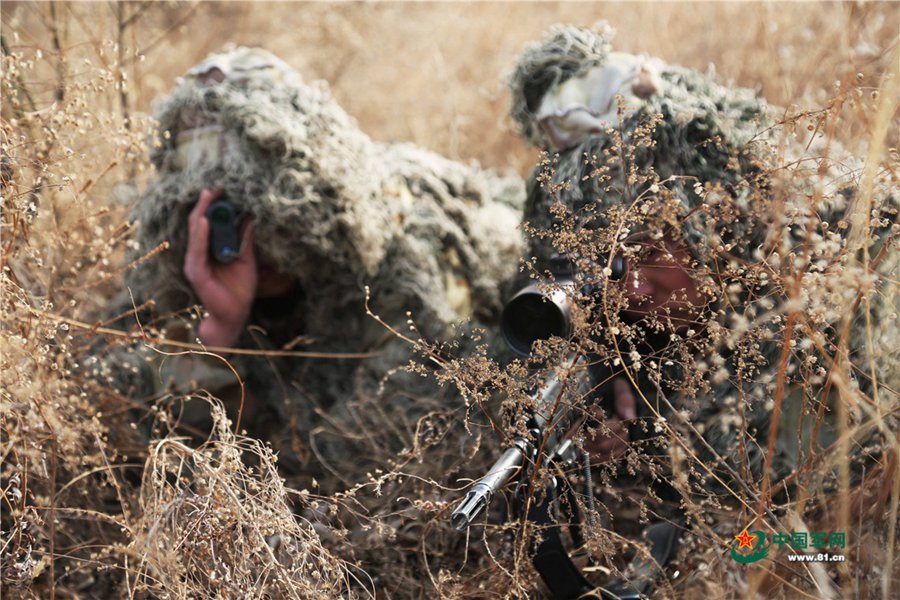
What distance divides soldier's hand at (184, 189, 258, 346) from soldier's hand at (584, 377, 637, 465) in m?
0.94

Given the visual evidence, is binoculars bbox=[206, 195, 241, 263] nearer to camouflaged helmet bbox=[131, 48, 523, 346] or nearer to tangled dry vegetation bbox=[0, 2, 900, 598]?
camouflaged helmet bbox=[131, 48, 523, 346]

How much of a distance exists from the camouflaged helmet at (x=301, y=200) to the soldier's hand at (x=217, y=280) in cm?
4

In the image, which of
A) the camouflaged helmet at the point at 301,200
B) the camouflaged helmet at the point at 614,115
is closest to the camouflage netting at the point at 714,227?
the camouflaged helmet at the point at 614,115

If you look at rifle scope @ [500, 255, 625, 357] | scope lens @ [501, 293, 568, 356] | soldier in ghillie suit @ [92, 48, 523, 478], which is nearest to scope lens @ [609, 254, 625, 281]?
rifle scope @ [500, 255, 625, 357]

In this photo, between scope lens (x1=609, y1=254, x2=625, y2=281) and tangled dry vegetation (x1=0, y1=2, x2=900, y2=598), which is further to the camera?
scope lens (x1=609, y1=254, x2=625, y2=281)

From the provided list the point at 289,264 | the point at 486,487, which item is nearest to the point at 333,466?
the point at 289,264

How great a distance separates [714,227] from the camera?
145 cm

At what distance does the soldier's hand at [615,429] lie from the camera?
136cm

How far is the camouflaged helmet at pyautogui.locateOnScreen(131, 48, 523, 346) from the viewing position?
2.09 meters

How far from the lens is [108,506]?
76.7 inches

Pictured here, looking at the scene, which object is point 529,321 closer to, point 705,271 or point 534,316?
point 534,316

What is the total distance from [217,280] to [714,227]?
1210 millimetres

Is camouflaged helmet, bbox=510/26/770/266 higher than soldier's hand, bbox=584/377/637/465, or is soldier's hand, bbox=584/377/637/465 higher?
camouflaged helmet, bbox=510/26/770/266

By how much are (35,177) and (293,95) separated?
71 centimetres
